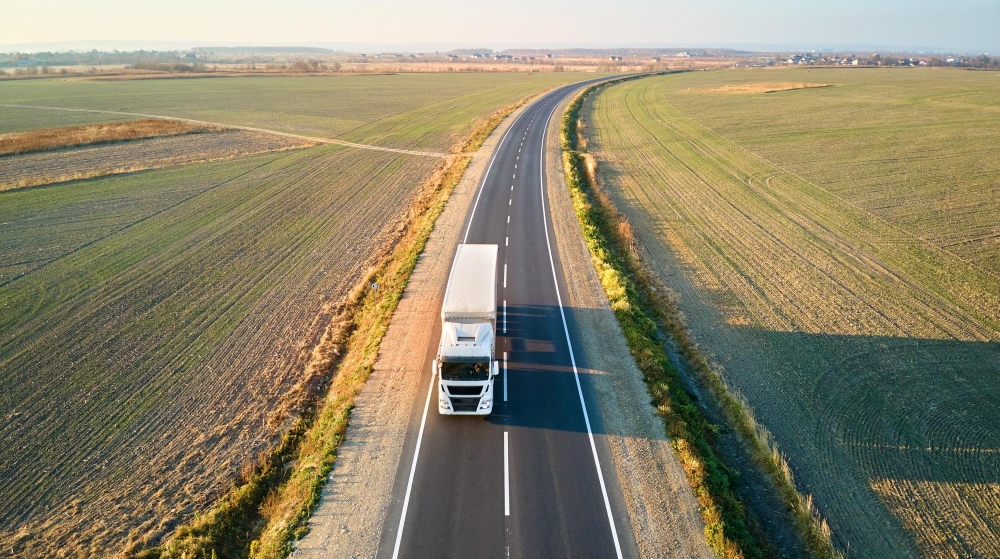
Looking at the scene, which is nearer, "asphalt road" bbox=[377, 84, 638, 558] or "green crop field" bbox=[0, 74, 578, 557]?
"asphalt road" bbox=[377, 84, 638, 558]

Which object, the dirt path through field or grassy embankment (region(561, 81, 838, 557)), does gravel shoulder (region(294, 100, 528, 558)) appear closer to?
grassy embankment (region(561, 81, 838, 557))

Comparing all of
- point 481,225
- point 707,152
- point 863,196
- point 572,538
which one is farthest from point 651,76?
point 572,538

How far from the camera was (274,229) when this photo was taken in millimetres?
37094

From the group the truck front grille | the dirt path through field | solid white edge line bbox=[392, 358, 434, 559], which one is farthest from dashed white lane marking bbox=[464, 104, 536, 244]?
the dirt path through field

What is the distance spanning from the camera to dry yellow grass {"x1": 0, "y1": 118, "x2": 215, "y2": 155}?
61.5 m

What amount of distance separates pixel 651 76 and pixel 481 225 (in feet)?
505

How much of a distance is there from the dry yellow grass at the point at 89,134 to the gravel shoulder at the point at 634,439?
214 feet

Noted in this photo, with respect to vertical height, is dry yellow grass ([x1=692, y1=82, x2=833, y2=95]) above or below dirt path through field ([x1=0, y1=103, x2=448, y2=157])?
above

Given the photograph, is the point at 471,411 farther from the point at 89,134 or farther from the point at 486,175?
the point at 89,134

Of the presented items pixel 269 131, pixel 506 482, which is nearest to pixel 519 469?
pixel 506 482

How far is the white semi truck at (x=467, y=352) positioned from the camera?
1767 centimetres

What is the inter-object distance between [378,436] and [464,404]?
2.95m

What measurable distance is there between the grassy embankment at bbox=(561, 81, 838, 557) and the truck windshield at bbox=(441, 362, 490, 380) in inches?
248

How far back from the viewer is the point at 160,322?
2492 centimetres
